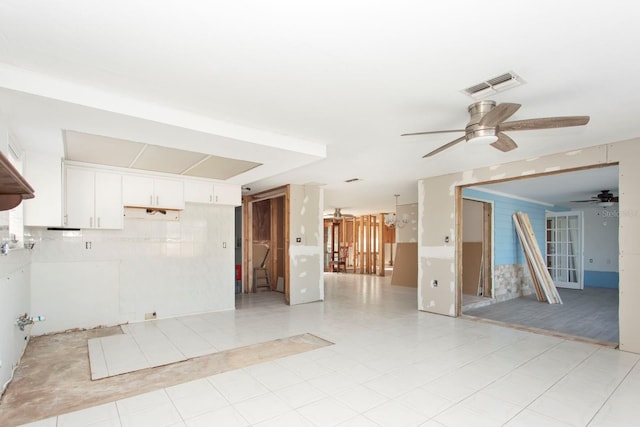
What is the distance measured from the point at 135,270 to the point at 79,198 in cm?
130

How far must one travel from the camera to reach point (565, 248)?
29.8 ft

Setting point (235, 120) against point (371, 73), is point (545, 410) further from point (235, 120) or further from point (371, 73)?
point (235, 120)

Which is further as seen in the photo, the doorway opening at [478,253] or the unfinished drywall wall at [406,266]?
the unfinished drywall wall at [406,266]

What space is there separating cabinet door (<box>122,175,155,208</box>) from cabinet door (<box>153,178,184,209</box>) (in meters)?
0.09

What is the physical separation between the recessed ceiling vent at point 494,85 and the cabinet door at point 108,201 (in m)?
4.67

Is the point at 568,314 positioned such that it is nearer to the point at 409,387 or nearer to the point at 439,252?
the point at 439,252

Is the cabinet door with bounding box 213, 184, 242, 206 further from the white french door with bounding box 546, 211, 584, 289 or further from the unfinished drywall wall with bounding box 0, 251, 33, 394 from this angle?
the white french door with bounding box 546, 211, 584, 289

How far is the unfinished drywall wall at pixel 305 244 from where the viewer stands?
657cm

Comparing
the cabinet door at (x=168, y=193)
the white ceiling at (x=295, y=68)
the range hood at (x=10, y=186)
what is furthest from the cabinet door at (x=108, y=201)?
the range hood at (x=10, y=186)

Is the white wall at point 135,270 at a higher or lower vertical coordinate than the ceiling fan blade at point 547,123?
lower

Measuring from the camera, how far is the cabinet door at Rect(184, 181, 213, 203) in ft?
17.8

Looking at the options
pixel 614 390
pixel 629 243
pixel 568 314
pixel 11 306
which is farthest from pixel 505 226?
pixel 11 306

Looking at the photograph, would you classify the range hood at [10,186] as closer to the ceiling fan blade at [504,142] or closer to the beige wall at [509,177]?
the ceiling fan blade at [504,142]

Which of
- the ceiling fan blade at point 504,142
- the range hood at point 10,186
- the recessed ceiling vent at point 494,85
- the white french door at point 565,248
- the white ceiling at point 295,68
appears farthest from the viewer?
the white french door at point 565,248
